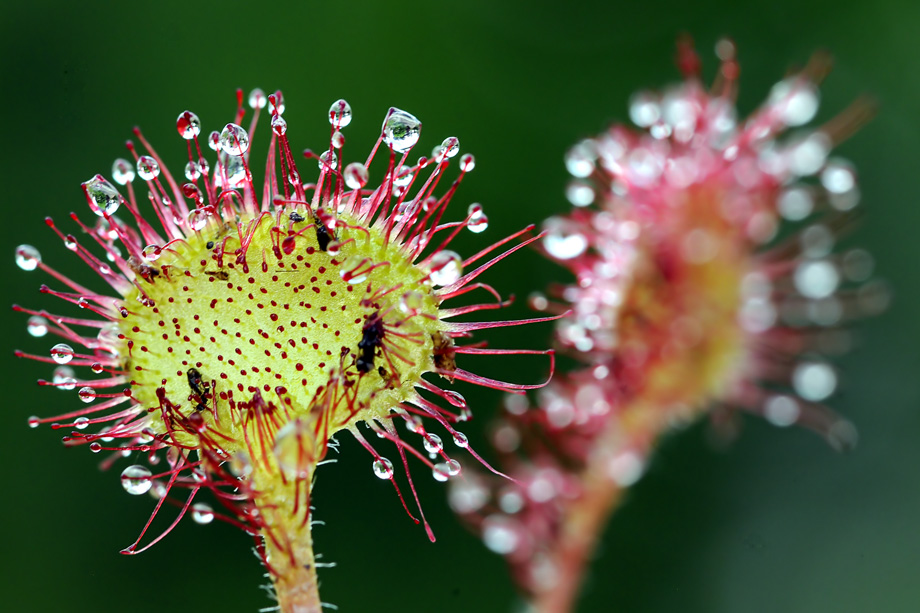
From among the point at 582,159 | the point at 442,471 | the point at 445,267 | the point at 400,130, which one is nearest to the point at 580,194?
the point at 582,159

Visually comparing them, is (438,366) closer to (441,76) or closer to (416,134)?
(416,134)

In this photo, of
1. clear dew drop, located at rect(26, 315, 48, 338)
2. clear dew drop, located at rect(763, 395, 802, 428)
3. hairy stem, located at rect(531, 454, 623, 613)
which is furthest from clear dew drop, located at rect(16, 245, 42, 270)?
clear dew drop, located at rect(763, 395, 802, 428)

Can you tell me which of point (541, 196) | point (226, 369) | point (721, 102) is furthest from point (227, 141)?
point (541, 196)

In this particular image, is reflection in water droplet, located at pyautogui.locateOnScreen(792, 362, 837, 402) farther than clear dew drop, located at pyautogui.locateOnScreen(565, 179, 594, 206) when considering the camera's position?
No

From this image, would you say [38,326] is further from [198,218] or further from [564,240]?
[564,240]

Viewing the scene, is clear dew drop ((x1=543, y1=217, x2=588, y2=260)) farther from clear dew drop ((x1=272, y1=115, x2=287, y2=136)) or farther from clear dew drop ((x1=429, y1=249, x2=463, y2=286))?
clear dew drop ((x1=272, y1=115, x2=287, y2=136))

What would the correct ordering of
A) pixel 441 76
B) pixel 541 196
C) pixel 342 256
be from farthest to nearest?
pixel 441 76
pixel 541 196
pixel 342 256

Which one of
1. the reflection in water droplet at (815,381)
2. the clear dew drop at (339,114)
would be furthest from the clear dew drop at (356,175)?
the reflection in water droplet at (815,381)

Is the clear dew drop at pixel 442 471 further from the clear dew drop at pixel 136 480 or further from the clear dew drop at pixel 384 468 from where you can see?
the clear dew drop at pixel 136 480
